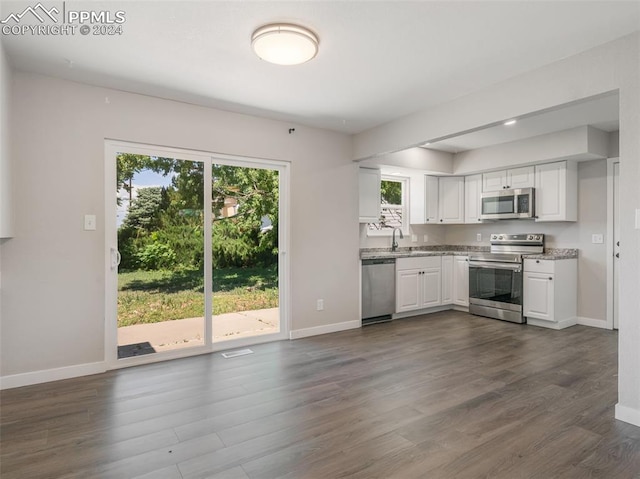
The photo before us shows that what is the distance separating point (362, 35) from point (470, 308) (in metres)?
4.41

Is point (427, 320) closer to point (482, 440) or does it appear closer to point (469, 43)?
point (482, 440)

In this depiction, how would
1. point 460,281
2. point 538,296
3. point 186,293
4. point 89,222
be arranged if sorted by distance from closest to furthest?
point 89,222 < point 186,293 < point 538,296 < point 460,281

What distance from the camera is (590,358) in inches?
139

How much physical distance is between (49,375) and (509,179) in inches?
230

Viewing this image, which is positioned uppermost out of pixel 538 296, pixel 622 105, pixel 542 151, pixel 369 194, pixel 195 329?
pixel 542 151

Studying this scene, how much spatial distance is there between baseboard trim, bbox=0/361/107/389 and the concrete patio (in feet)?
0.91

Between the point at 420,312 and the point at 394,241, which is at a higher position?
the point at 394,241

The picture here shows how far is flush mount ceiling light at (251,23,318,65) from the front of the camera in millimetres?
2236

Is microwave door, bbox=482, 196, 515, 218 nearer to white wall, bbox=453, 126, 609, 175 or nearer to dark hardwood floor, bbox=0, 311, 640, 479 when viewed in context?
white wall, bbox=453, 126, 609, 175

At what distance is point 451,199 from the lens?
236 inches

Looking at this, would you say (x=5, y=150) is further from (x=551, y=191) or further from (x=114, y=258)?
(x=551, y=191)

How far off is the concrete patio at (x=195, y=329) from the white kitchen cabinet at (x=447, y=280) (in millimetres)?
2837

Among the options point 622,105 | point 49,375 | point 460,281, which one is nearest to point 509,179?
point 460,281

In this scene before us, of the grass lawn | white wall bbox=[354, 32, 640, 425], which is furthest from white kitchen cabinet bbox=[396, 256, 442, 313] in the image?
white wall bbox=[354, 32, 640, 425]
